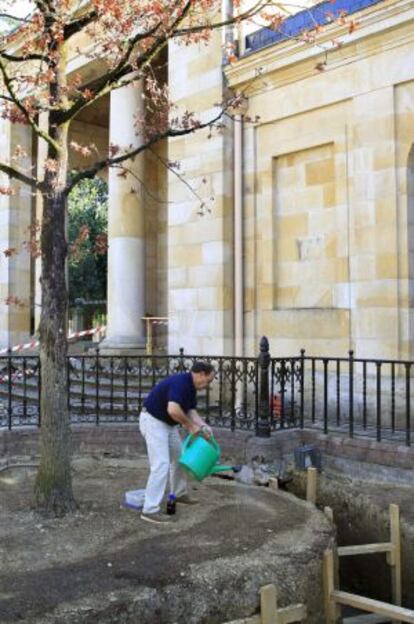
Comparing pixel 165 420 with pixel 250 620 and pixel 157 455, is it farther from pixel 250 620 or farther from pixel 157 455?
pixel 250 620

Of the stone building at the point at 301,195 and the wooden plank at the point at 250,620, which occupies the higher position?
the stone building at the point at 301,195

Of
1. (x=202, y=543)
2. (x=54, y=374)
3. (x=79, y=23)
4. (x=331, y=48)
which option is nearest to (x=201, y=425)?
(x=202, y=543)

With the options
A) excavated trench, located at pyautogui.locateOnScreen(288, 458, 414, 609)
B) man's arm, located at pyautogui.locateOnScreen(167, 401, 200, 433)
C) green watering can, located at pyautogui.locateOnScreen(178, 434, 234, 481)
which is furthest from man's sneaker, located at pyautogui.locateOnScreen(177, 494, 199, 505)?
excavated trench, located at pyautogui.locateOnScreen(288, 458, 414, 609)

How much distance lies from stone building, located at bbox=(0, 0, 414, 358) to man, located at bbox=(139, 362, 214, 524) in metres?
4.23

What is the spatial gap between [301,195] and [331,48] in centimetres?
232

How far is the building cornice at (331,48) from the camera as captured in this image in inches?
369

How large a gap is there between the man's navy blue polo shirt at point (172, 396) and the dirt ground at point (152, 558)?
1.02 m

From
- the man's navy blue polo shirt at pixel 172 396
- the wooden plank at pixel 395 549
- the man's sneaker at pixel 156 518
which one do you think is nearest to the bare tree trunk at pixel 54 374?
the man's sneaker at pixel 156 518

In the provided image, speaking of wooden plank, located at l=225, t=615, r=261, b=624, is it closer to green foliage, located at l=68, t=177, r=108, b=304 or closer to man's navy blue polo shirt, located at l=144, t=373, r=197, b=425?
man's navy blue polo shirt, located at l=144, t=373, r=197, b=425

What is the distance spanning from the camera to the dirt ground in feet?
14.6

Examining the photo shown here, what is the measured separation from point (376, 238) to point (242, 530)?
534 cm

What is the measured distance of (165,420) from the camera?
246 inches

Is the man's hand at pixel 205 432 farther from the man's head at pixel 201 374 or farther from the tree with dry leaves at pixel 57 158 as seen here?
the tree with dry leaves at pixel 57 158

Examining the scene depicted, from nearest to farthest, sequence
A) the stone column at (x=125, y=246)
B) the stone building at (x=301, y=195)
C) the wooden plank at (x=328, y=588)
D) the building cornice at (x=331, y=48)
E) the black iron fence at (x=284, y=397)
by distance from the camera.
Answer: the wooden plank at (x=328, y=588) < the black iron fence at (x=284, y=397) < the building cornice at (x=331, y=48) < the stone building at (x=301, y=195) < the stone column at (x=125, y=246)
